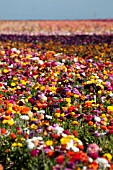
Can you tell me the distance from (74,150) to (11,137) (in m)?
1.19

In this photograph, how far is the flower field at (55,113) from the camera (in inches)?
184

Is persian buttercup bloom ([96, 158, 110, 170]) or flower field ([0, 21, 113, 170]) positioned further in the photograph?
flower field ([0, 21, 113, 170])

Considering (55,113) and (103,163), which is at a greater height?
(55,113)

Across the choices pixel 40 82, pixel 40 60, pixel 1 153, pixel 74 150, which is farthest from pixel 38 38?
pixel 74 150

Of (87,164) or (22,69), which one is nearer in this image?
(87,164)

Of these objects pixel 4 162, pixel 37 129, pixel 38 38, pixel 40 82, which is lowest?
pixel 4 162

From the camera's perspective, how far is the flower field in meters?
4.66

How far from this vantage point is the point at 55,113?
6.40 meters

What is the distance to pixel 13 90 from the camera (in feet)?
27.6

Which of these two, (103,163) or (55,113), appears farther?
(55,113)

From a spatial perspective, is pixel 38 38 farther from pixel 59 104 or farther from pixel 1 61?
pixel 59 104

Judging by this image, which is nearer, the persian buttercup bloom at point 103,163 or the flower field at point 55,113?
the persian buttercup bloom at point 103,163

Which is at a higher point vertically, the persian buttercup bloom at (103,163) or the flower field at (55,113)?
the flower field at (55,113)

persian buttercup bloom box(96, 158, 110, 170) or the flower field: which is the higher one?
the flower field
